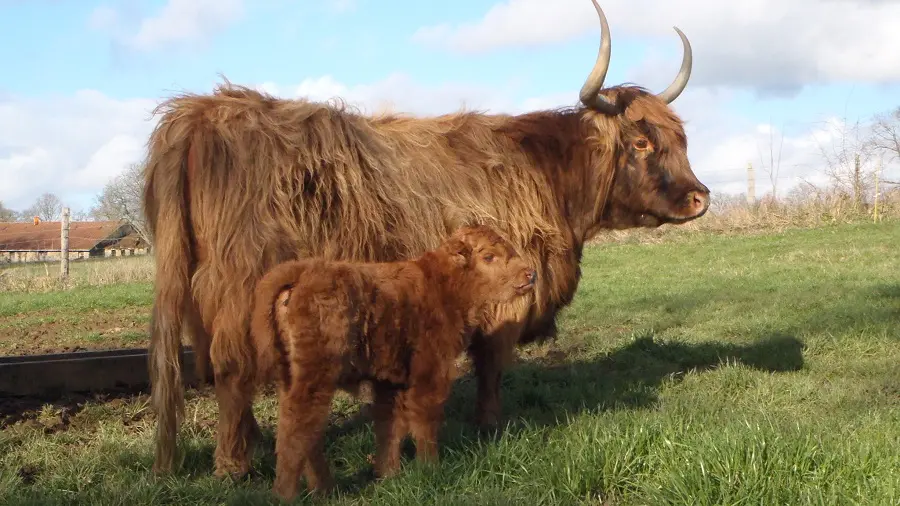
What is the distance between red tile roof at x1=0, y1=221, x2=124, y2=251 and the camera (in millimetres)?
43562

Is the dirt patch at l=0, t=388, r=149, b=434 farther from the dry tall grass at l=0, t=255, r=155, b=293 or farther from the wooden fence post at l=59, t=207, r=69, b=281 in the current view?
the wooden fence post at l=59, t=207, r=69, b=281

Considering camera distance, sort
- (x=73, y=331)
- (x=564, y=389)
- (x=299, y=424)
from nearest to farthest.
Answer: (x=299, y=424)
(x=564, y=389)
(x=73, y=331)

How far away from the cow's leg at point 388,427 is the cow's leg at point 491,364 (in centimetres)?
113

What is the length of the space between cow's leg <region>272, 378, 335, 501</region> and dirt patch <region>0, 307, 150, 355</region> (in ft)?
16.7

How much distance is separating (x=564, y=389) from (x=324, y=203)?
2631 millimetres

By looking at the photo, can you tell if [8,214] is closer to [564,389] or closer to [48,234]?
[48,234]

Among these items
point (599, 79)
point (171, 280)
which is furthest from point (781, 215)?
point (171, 280)

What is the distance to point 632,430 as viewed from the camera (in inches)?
163

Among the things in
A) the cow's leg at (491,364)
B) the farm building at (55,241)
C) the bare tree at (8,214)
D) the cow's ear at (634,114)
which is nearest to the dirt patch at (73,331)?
the cow's leg at (491,364)

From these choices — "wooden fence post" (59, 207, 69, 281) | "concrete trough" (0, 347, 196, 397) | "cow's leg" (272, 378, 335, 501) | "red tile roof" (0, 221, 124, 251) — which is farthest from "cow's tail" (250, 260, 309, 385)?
"red tile roof" (0, 221, 124, 251)

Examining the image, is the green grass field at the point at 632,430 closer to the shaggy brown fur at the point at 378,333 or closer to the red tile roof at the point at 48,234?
the shaggy brown fur at the point at 378,333

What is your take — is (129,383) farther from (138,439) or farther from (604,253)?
(604,253)

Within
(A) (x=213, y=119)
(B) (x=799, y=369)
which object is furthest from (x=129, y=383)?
(B) (x=799, y=369)

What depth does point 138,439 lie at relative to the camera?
16.0 ft
